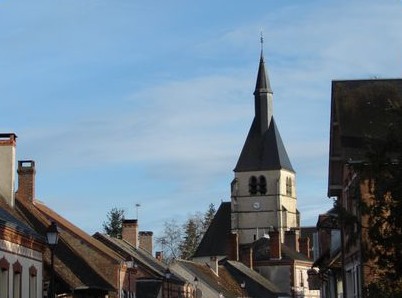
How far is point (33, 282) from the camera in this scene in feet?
112

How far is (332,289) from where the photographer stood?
49.2 m

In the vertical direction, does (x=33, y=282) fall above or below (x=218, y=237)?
below

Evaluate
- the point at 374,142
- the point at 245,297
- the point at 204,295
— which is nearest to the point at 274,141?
the point at 245,297

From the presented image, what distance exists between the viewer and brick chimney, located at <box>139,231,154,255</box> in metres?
69.0

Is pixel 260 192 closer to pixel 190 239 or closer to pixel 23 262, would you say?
pixel 190 239

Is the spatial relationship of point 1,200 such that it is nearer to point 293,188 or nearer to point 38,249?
point 38,249

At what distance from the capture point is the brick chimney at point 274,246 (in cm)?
11700

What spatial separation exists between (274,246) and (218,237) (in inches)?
742

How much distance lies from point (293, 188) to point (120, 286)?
4005 inches

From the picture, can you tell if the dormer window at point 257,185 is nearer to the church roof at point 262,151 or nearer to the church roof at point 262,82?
the church roof at point 262,151

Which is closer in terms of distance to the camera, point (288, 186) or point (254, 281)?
point (254, 281)

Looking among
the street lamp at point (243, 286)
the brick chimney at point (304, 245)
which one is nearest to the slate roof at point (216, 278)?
the street lamp at point (243, 286)

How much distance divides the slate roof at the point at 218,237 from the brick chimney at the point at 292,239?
8529mm

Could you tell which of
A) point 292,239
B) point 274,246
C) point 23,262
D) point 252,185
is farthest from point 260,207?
point 23,262
